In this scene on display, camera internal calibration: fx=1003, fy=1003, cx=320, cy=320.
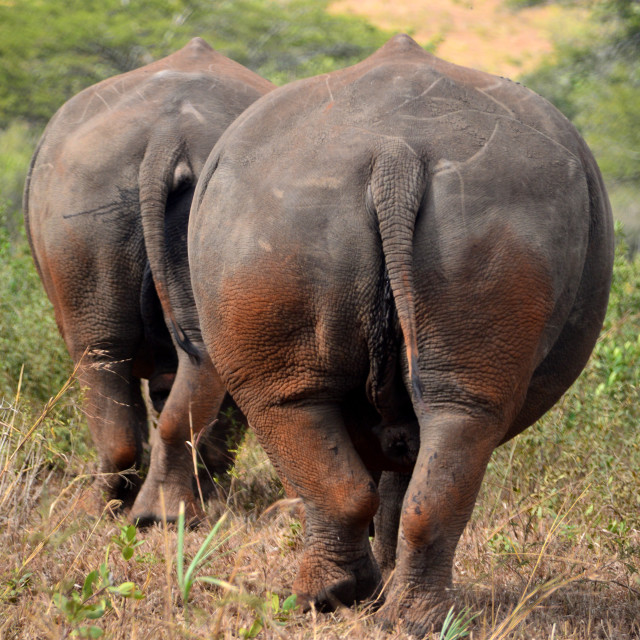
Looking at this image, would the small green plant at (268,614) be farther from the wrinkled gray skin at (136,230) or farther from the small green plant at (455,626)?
the wrinkled gray skin at (136,230)

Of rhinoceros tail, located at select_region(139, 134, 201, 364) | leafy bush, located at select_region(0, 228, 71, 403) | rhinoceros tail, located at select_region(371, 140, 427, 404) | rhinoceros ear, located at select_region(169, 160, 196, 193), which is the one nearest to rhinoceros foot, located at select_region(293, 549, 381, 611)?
rhinoceros tail, located at select_region(371, 140, 427, 404)

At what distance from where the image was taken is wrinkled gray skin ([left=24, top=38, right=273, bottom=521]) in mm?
4227

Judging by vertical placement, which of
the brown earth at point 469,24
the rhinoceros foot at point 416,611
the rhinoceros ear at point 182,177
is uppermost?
the rhinoceros ear at point 182,177

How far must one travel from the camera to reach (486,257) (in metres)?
2.73

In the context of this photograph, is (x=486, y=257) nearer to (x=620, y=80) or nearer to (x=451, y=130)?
(x=451, y=130)

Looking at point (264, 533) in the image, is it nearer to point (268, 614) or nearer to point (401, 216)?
point (268, 614)

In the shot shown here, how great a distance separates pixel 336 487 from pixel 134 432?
86.0 inches

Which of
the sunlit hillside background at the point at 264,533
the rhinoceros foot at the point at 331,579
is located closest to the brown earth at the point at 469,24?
the sunlit hillside background at the point at 264,533

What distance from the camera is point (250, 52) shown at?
22703 millimetres

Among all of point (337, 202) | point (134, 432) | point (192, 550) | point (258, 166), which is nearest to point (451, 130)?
point (337, 202)

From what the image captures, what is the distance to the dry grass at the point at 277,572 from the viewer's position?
9.52 feet

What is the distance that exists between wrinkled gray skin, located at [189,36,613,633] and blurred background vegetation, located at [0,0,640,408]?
12.1m

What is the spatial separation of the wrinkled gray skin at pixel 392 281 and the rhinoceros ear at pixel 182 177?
101 centimetres

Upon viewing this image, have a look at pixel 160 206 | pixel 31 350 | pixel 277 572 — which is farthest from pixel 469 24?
pixel 277 572
